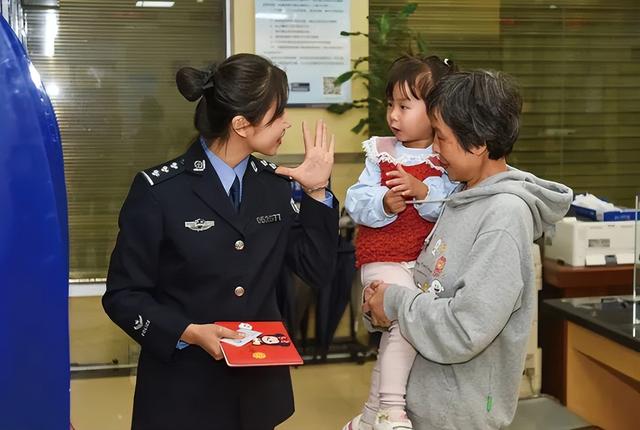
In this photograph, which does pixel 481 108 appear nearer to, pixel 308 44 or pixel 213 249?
pixel 213 249

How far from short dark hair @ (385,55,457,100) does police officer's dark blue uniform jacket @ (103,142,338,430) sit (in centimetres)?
38

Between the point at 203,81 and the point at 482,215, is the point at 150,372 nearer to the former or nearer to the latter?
the point at 203,81

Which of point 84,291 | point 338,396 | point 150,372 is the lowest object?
point 338,396

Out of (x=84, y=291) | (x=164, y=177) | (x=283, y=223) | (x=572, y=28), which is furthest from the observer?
(x=572, y=28)

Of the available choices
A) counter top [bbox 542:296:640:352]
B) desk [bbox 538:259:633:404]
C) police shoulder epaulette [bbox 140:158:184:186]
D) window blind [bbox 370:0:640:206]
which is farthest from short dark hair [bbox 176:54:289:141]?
window blind [bbox 370:0:640:206]

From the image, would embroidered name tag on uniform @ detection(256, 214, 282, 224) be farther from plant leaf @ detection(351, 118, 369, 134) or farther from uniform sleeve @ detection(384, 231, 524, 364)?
plant leaf @ detection(351, 118, 369, 134)

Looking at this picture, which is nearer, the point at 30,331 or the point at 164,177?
the point at 30,331

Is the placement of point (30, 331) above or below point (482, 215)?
below

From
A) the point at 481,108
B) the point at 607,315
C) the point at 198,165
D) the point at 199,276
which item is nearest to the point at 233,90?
the point at 198,165

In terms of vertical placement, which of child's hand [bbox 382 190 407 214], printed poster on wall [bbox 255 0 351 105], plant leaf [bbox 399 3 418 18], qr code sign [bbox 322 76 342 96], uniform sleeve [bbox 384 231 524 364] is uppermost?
plant leaf [bbox 399 3 418 18]

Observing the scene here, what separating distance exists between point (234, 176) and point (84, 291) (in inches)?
136

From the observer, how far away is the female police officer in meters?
1.76

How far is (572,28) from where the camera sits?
5727 millimetres

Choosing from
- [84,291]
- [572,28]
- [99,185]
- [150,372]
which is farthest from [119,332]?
[572,28]
